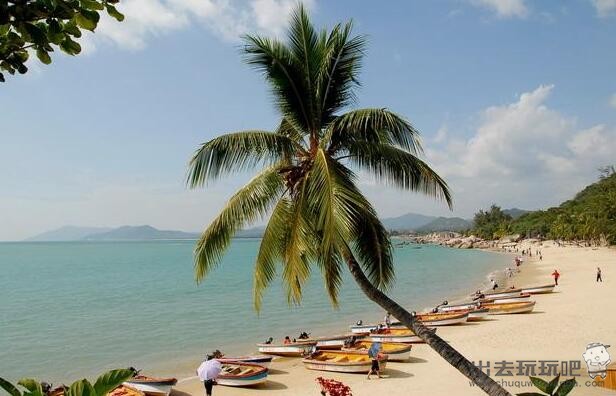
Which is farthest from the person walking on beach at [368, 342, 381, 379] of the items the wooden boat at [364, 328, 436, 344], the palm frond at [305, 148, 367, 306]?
the palm frond at [305, 148, 367, 306]

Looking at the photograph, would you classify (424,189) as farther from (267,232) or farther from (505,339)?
(505,339)

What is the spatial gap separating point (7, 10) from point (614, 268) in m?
58.8

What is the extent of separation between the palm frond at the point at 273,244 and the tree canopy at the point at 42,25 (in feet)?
18.4

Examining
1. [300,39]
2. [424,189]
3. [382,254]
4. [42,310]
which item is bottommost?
[42,310]

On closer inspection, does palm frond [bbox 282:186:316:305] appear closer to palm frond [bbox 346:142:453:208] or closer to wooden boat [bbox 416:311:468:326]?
palm frond [bbox 346:142:453:208]

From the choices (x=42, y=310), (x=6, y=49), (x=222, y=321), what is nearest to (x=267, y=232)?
(x=6, y=49)

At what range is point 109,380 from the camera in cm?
221

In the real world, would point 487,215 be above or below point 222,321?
above

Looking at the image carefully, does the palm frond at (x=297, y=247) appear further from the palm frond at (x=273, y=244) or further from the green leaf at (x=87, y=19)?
the green leaf at (x=87, y=19)

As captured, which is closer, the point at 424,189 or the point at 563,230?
the point at 424,189

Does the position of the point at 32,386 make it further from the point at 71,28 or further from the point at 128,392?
the point at 128,392

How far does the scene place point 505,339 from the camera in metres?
21.3

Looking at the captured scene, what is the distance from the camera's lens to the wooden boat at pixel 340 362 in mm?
16750

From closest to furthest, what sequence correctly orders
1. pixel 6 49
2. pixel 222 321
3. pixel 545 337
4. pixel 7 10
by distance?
pixel 7 10
pixel 6 49
pixel 545 337
pixel 222 321
